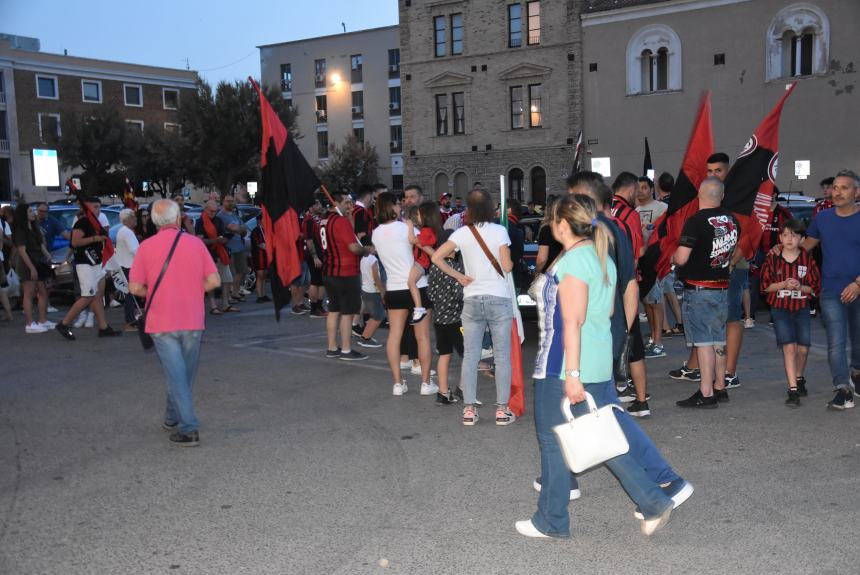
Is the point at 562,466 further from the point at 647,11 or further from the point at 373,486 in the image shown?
the point at 647,11

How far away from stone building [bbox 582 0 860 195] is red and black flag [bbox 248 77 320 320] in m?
32.1

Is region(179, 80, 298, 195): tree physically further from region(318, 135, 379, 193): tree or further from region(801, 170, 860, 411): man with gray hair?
region(801, 170, 860, 411): man with gray hair

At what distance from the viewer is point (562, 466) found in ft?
13.5

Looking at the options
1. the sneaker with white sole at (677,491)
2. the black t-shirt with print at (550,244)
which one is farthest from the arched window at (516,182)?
the sneaker with white sole at (677,491)

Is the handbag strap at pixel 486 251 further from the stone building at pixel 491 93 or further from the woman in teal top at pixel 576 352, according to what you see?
the stone building at pixel 491 93

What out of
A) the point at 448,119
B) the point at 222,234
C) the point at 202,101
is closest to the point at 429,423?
the point at 222,234

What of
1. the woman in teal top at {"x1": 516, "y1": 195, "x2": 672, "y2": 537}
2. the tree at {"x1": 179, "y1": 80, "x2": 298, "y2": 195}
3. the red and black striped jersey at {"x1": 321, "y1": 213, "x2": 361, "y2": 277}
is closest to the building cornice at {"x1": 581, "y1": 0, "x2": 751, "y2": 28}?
the tree at {"x1": 179, "y1": 80, "x2": 298, "y2": 195}

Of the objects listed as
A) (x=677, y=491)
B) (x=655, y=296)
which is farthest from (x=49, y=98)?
(x=677, y=491)

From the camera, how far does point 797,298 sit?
694cm

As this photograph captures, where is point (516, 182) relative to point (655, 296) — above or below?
above

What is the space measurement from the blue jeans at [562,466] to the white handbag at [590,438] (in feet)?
0.53

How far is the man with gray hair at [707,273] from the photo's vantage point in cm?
659

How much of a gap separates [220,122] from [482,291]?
46.4 meters

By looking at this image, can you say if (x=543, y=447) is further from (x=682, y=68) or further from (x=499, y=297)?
(x=682, y=68)
